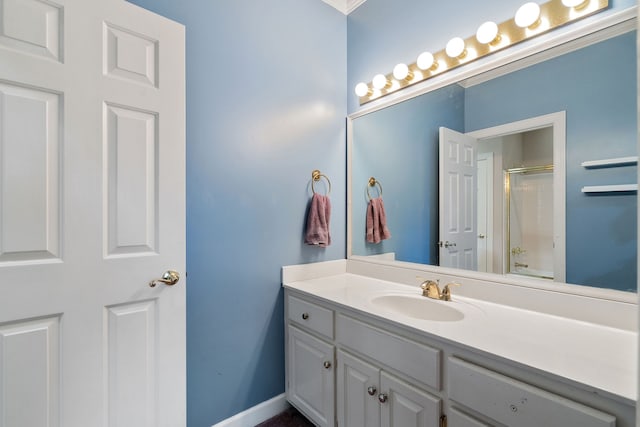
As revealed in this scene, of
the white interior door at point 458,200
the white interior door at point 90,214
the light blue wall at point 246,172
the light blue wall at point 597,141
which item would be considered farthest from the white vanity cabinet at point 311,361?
the light blue wall at point 597,141

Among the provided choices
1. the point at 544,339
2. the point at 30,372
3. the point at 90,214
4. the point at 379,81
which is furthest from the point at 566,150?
the point at 30,372

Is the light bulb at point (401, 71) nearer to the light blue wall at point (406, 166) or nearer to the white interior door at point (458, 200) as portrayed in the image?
the light blue wall at point (406, 166)

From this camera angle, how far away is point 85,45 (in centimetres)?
99

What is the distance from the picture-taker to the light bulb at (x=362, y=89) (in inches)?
71.9

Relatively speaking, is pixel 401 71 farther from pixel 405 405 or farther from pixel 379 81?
pixel 405 405

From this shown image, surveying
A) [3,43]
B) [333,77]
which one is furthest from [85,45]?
[333,77]

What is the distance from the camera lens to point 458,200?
1535 mm

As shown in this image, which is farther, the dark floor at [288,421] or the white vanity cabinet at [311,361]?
the dark floor at [288,421]

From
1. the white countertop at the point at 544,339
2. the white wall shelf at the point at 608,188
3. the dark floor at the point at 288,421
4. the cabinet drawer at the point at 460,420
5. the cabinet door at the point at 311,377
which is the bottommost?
the dark floor at the point at 288,421

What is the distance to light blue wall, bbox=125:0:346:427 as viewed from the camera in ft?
4.52

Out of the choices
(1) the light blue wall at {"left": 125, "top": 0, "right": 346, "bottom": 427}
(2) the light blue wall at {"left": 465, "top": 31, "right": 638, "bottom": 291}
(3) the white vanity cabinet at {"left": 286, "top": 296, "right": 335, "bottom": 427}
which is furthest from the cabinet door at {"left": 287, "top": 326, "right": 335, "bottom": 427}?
(2) the light blue wall at {"left": 465, "top": 31, "right": 638, "bottom": 291}

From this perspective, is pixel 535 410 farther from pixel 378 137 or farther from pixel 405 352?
pixel 378 137

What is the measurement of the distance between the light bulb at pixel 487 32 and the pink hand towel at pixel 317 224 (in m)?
1.10

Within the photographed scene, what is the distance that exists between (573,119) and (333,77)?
4.31 ft
